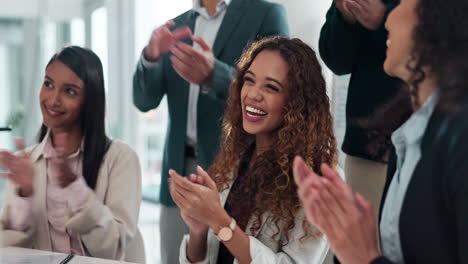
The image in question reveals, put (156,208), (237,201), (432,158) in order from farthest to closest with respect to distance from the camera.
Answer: (156,208)
(237,201)
(432,158)

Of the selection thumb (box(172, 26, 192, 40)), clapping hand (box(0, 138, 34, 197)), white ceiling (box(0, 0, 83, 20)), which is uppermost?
white ceiling (box(0, 0, 83, 20))

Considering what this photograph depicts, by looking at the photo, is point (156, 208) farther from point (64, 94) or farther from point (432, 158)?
point (432, 158)

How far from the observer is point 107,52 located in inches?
38.2

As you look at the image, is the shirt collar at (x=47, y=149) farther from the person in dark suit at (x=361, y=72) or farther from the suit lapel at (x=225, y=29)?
the person in dark suit at (x=361, y=72)

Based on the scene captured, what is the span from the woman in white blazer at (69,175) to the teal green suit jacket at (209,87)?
10cm

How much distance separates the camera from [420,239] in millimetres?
550

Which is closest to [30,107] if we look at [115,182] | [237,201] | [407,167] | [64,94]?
[64,94]

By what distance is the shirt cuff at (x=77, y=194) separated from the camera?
2.98ft

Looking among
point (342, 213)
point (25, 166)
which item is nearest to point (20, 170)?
point (25, 166)

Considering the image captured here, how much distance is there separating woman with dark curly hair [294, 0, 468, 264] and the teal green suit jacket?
430mm

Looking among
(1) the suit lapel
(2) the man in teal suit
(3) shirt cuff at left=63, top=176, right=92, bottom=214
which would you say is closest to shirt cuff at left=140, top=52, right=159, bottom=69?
(2) the man in teal suit

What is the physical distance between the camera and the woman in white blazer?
91 cm

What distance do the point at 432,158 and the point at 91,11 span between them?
2.14 feet

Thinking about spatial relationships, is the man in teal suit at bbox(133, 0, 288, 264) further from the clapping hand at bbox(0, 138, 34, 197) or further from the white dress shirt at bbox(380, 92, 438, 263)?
the white dress shirt at bbox(380, 92, 438, 263)
